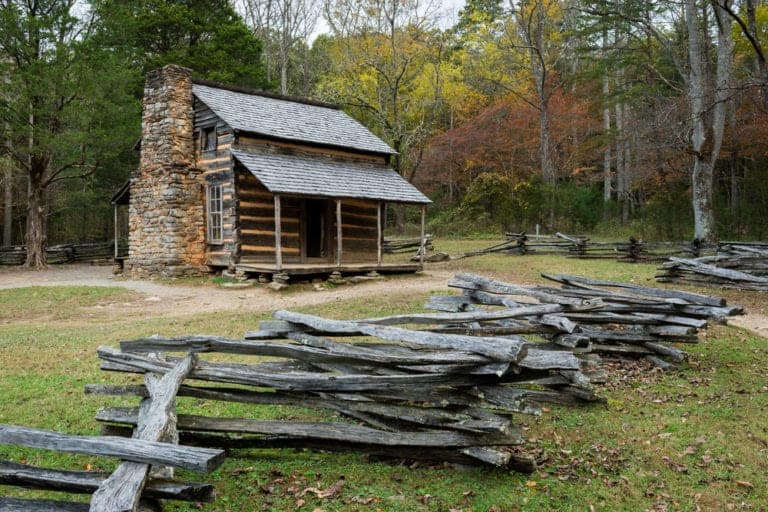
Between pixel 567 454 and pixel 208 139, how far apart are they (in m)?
16.4

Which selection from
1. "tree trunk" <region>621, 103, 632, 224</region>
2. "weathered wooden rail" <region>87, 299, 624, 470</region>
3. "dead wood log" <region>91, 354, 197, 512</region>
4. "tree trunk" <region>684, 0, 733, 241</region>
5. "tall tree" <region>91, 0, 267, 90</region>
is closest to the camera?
"dead wood log" <region>91, 354, 197, 512</region>

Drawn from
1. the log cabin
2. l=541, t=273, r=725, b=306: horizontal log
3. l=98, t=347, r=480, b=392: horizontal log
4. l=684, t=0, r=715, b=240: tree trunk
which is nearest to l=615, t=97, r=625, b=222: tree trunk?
l=684, t=0, r=715, b=240: tree trunk

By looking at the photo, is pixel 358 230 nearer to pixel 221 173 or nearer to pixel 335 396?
pixel 221 173

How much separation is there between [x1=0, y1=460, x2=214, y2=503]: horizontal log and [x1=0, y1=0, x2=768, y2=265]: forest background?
19.3 m

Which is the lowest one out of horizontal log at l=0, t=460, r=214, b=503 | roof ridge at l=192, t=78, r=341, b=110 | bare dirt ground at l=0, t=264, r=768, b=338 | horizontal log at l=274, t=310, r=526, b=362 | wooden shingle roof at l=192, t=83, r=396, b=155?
bare dirt ground at l=0, t=264, r=768, b=338

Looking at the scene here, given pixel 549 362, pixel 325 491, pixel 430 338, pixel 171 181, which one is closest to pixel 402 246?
pixel 171 181

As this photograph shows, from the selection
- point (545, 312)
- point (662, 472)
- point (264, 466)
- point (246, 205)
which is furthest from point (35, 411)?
point (246, 205)

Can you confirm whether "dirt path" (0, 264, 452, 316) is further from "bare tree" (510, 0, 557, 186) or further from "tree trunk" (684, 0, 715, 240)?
"bare tree" (510, 0, 557, 186)

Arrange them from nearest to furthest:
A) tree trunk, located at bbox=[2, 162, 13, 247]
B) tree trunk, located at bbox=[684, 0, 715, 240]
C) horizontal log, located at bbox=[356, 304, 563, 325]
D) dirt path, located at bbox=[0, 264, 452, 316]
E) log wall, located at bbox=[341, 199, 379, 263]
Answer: horizontal log, located at bbox=[356, 304, 563, 325], dirt path, located at bbox=[0, 264, 452, 316], tree trunk, located at bbox=[684, 0, 715, 240], log wall, located at bbox=[341, 199, 379, 263], tree trunk, located at bbox=[2, 162, 13, 247]

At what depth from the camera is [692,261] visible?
1391 centimetres

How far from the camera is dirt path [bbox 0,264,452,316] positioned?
43.4 feet

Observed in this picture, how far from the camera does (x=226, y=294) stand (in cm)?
1512

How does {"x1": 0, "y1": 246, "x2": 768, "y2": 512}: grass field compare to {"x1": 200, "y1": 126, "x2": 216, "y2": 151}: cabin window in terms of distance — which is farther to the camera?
{"x1": 200, "y1": 126, "x2": 216, "y2": 151}: cabin window

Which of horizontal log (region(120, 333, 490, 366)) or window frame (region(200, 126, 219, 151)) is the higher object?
window frame (region(200, 126, 219, 151))
